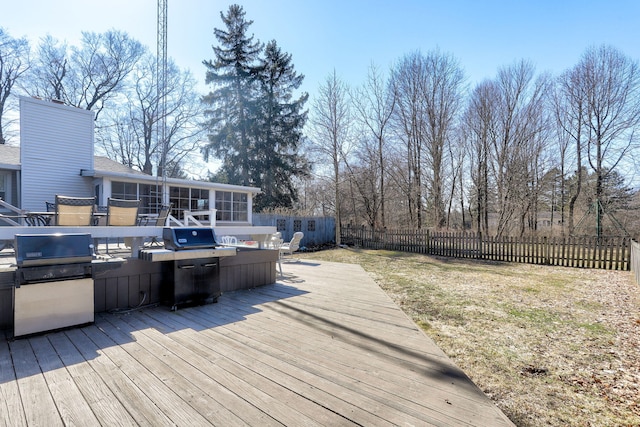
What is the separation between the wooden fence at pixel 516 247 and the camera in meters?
8.23

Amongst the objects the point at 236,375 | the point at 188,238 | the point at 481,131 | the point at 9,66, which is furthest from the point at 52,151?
the point at 481,131

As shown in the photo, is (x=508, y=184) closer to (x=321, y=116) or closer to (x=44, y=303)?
(x=321, y=116)

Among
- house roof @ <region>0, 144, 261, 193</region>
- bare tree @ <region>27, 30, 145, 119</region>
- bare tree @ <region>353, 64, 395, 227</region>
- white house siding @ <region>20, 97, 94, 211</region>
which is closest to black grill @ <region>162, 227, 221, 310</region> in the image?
house roof @ <region>0, 144, 261, 193</region>

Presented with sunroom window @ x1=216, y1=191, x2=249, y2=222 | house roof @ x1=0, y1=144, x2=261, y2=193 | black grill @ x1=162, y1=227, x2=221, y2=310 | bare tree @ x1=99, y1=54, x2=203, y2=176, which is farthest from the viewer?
bare tree @ x1=99, y1=54, x2=203, y2=176

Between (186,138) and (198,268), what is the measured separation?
20872mm

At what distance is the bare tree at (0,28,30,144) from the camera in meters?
16.0

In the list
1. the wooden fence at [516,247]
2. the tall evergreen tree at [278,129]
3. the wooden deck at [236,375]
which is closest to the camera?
the wooden deck at [236,375]

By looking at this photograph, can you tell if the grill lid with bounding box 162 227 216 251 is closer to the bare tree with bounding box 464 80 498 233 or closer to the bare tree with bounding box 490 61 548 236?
the bare tree with bounding box 490 61 548 236

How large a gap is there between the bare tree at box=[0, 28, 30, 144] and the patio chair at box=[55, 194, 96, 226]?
18432mm

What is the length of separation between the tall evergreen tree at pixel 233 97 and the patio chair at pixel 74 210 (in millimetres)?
16392

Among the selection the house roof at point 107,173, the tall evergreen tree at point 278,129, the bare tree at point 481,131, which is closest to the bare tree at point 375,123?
the bare tree at point 481,131

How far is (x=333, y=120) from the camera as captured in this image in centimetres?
1642

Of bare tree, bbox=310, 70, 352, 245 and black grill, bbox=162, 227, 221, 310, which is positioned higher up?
bare tree, bbox=310, 70, 352, 245

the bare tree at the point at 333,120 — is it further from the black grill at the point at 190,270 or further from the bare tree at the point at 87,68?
the bare tree at the point at 87,68
